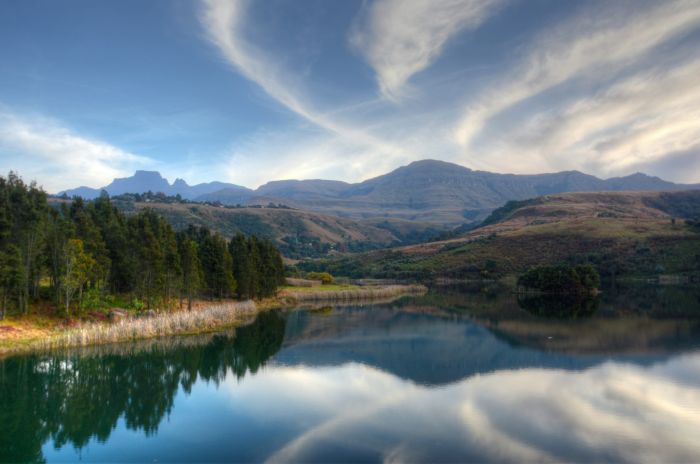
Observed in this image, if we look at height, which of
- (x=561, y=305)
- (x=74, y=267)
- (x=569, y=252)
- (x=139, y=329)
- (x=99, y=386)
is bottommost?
(x=561, y=305)

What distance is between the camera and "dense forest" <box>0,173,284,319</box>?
4931cm

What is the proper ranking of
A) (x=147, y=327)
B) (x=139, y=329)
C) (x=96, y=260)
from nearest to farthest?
1. (x=139, y=329)
2. (x=147, y=327)
3. (x=96, y=260)

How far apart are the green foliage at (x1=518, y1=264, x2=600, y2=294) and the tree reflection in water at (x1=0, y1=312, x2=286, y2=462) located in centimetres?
8169

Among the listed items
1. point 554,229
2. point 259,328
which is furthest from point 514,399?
point 554,229

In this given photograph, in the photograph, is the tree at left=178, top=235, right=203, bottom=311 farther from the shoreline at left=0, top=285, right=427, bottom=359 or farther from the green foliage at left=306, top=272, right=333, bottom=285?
the green foliage at left=306, top=272, right=333, bottom=285

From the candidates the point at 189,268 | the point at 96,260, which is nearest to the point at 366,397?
the point at 96,260

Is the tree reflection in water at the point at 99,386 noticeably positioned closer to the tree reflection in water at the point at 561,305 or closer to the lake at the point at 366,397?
the lake at the point at 366,397

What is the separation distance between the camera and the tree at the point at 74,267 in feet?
165

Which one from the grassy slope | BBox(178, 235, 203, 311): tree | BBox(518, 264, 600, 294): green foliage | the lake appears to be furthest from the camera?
the grassy slope

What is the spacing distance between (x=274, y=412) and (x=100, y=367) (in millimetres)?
18972

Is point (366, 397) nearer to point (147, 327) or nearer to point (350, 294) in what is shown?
point (147, 327)

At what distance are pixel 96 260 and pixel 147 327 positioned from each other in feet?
41.9

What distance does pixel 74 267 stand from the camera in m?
51.4

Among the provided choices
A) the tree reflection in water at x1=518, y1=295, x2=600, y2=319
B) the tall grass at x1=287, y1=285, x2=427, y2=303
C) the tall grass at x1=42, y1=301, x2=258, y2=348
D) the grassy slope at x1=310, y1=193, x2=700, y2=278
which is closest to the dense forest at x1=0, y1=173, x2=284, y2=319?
the tall grass at x1=42, y1=301, x2=258, y2=348
